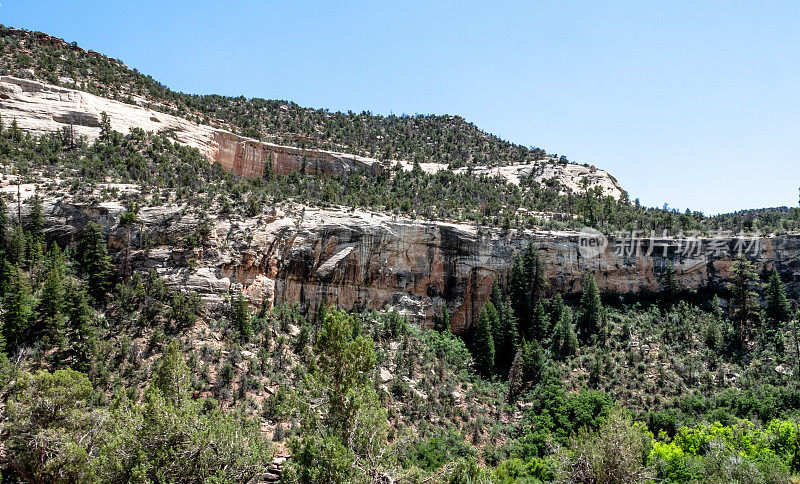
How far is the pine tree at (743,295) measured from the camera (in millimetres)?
52094

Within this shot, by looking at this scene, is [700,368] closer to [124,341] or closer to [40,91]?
[124,341]

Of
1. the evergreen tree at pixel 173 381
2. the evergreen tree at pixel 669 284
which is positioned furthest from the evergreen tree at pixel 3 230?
the evergreen tree at pixel 669 284

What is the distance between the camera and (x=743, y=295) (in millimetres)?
52625

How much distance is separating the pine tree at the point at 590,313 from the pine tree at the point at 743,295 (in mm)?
13227

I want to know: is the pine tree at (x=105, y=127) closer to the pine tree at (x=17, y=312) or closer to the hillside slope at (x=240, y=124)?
the hillside slope at (x=240, y=124)

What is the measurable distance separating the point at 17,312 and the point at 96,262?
8.04 meters

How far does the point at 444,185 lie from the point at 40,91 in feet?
171

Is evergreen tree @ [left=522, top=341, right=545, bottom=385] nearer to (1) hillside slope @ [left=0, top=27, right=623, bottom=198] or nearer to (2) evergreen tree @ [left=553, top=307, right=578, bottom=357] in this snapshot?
(2) evergreen tree @ [left=553, top=307, right=578, bottom=357]

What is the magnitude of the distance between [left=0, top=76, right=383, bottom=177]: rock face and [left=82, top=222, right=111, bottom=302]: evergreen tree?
60.9ft

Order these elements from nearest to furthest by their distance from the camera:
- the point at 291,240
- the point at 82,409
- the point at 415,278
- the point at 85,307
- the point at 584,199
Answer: the point at 82,409
the point at 85,307
the point at 291,240
the point at 415,278
the point at 584,199

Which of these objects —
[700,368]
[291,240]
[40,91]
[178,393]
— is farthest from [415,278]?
[40,91]

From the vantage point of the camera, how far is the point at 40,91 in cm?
5894

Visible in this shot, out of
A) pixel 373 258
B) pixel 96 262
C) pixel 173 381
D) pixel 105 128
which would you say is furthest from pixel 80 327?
pixel 105 128

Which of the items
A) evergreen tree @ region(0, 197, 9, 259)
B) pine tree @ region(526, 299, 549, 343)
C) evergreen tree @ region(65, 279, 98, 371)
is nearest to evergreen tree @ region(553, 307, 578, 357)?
pine tree @ region(526, 299, 549, 343)
